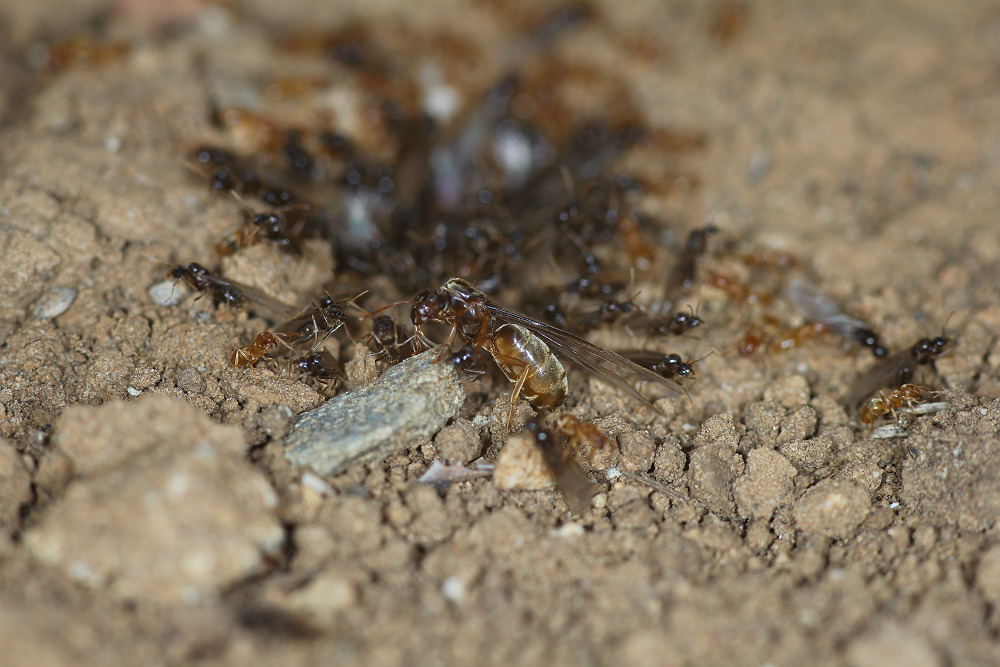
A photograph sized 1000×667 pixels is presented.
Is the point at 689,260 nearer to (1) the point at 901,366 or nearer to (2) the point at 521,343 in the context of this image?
(1) the point at 901,366

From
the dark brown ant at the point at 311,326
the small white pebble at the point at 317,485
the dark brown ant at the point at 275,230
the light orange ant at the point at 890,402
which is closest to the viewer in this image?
the small white pebble at the point at 317,485

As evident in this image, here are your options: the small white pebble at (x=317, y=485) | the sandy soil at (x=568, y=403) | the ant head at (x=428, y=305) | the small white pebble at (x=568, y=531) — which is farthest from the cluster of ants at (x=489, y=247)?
the small white pebble at (x=317, y=485)

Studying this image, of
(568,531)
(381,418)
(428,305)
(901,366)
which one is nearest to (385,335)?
(428,305)

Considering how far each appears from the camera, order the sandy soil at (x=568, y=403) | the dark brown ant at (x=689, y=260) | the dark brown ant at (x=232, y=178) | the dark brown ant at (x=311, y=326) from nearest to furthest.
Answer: the sandy soil at (x=568, y=403), the dark brown ant at (x=311, y=326), the dark brown ant at (x=232, y=178), the dark brown ant at (x=689, y=260)

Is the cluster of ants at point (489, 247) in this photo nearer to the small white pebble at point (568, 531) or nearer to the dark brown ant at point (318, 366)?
the dark brown ant at point (318, 366)

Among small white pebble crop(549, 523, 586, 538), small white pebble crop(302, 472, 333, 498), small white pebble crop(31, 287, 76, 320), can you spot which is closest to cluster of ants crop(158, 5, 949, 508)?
small white pebble crop(549, 523, 586, 538)

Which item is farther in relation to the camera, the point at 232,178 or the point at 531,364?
the point at 232,178

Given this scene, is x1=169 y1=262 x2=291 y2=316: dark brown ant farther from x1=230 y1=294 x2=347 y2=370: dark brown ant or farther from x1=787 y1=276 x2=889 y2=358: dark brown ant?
x1=787 y1=276 x2=889 y2=358: dark brown ant
